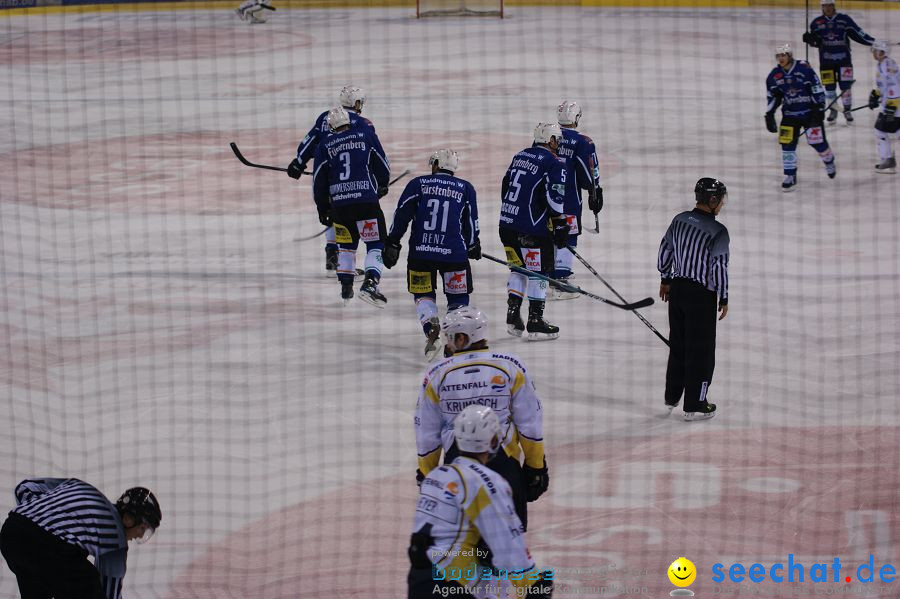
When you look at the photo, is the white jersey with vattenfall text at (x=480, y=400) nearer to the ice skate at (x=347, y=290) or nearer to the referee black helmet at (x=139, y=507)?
the referee black helmet at (x=139, y=507)

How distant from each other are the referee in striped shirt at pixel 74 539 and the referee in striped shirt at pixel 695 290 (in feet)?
10.8

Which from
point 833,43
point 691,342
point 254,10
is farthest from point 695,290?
point 254,10

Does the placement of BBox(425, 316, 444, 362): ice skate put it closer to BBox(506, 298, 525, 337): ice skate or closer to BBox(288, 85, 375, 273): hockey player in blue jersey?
BBox(506, 298, 525, 337): ice skate

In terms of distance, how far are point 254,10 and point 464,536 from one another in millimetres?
19284

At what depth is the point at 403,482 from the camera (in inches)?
241

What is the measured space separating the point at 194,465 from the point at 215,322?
7.66 feet

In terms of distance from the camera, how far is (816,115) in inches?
467

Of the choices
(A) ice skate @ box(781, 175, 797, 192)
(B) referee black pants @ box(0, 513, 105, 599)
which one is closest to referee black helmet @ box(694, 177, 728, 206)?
(B) referee black pants @ box(0, 513, 105, 599)

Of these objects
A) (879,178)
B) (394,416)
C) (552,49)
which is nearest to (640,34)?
(552,49)

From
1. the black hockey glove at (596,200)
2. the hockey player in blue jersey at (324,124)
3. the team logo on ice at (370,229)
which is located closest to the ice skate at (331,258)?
the hockey player in blue jersey at (324,124)

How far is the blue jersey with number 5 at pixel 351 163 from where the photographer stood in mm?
8641

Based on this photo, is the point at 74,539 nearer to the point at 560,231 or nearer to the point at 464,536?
the point at 464,536

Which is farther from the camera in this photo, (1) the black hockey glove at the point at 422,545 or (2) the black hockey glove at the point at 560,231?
(2) the black hockey glove at the point at 560,231

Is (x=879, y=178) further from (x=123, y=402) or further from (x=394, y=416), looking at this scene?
(x=123, y=402)
